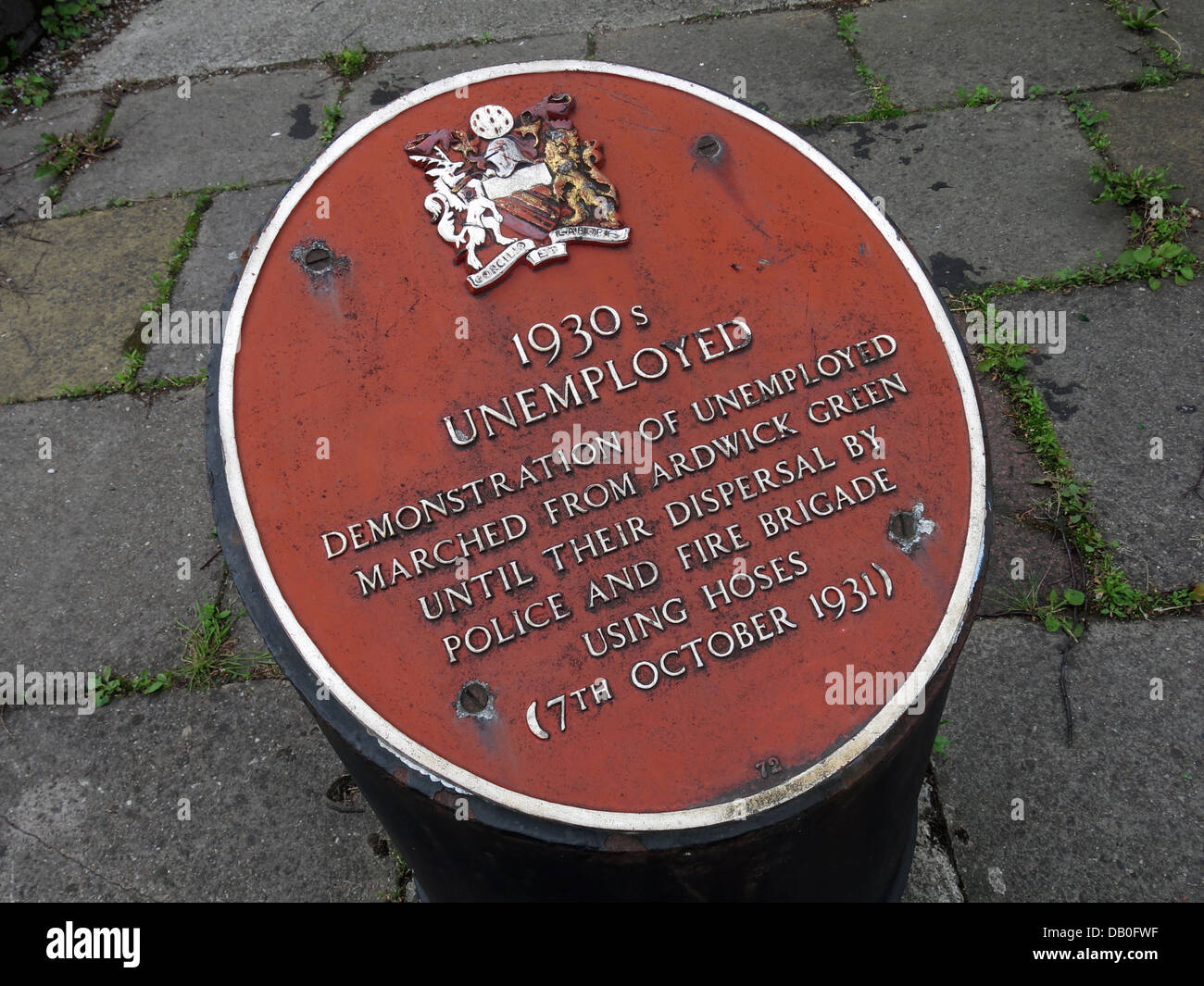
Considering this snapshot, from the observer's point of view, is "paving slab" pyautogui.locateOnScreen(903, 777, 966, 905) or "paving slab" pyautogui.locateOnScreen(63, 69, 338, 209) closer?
"paving slab" pyautogui.locateOnScreen(903, 777, 966, 905)

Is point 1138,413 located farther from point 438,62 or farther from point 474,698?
point 438,62

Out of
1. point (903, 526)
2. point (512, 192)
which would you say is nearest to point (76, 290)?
point (512, 192)

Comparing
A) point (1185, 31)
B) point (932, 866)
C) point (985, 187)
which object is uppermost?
point (1185, 31)

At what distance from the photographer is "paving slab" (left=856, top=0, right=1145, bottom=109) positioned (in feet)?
10.8

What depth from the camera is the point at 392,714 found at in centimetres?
124

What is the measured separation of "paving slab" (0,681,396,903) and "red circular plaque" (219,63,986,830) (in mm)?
850

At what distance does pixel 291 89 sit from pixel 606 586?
3166 millimetres

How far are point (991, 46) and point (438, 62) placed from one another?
7.03 feet

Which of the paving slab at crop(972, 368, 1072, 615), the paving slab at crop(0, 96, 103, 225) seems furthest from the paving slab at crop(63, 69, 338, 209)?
the paving slab at crop(972, 368, 1072, 615)

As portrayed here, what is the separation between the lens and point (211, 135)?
3.49m

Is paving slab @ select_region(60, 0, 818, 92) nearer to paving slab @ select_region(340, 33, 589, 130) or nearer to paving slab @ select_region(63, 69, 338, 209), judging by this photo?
paving slab @ select_region(340, 33, 589, 130)

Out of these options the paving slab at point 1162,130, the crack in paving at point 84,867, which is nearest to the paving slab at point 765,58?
the paving slab at point 1162,130

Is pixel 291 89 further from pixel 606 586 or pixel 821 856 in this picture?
pixel 821 856
